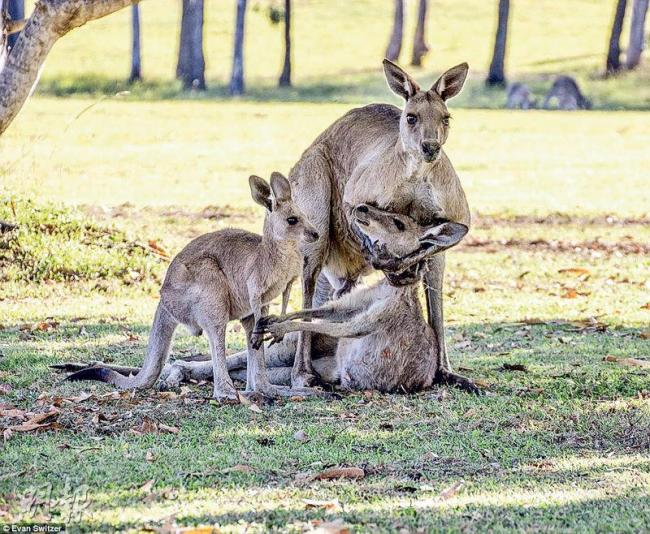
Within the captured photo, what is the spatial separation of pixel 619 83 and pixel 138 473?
33.3m

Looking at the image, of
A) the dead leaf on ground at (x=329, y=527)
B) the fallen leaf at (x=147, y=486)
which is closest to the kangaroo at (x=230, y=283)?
the fallen leaf at (x=147, y=486)

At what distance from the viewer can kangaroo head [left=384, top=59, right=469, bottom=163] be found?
6.21 m

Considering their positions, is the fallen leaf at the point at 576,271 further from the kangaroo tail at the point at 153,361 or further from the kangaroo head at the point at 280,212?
the kangaroo tail at the point at 153,361

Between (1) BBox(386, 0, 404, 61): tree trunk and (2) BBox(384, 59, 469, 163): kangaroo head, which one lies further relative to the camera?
(1) BBox(386, 0, 404, 61): tree trunk

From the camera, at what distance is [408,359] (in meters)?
6.45

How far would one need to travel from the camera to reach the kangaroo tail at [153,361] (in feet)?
20.5

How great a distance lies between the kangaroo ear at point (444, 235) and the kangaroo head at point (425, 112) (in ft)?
1.25

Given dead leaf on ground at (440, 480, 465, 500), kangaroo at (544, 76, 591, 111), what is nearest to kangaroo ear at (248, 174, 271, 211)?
dead leaf on ground at (440, 480, 465, 500)

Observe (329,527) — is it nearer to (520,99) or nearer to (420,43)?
(520,99)

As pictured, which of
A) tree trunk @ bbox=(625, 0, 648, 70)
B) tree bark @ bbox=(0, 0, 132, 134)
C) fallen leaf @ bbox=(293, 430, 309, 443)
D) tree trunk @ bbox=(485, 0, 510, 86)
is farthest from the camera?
tree trunk @ bbox=(625, 0, 648, 70)

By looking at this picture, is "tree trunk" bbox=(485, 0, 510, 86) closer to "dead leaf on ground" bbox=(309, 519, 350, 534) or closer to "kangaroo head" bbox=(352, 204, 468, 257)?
"kangaroo head" bbox=(352, 204, 468, 257)

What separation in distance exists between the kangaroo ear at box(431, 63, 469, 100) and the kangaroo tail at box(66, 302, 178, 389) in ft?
6.56

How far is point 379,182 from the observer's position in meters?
6.60

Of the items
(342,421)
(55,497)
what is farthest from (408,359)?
(55,497)
